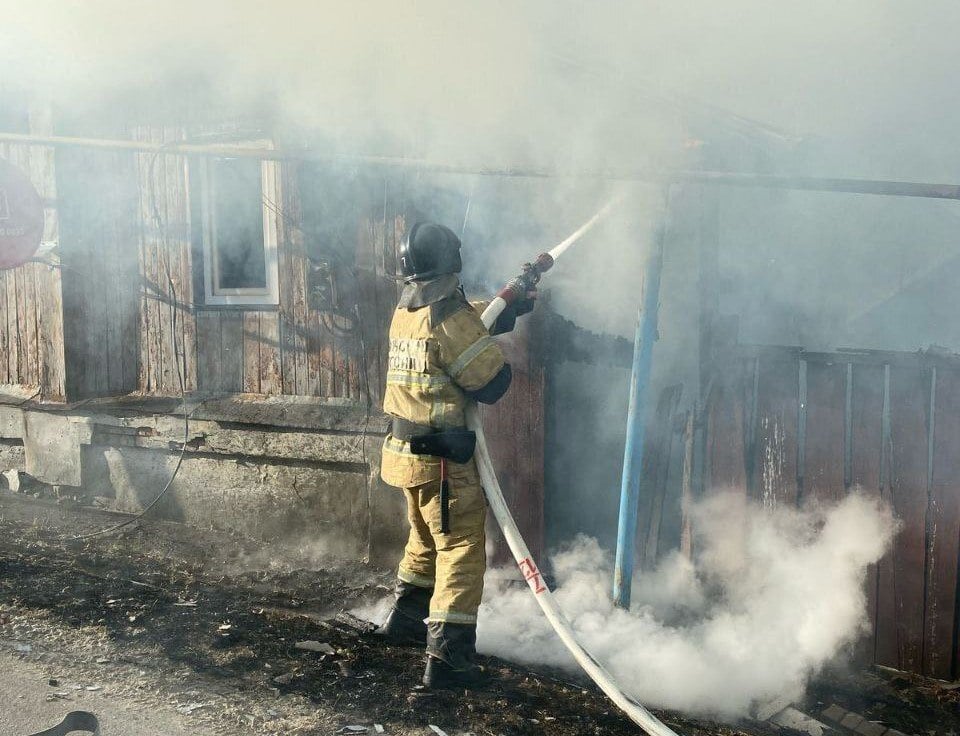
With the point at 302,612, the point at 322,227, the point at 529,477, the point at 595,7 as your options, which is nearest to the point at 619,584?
the point at 529,477

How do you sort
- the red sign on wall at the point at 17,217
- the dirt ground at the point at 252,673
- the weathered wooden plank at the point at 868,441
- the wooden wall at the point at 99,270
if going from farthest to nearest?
the wooden wall at the point at 99,270, the red sign on wall at the point at 17,217, the weathered wooden plank at the point at 868,441, the dirt ground at the point at 252,673

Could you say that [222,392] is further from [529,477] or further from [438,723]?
[438,723]

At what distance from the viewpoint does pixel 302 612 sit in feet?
16.4

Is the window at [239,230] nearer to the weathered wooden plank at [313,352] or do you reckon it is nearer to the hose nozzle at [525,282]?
the weathered wooden plank at [313,352]

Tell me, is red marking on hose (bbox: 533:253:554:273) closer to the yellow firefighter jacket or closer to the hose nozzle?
the hose nozzle

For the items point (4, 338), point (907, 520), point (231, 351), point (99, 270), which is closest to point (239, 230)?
point (231, 351)

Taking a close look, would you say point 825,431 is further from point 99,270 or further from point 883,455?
point 99,270

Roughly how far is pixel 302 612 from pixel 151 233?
370 cm

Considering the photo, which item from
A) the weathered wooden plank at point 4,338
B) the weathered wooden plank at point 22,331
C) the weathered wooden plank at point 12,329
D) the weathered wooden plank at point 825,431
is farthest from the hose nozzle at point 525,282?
the weathered wooden plank at point 4,338

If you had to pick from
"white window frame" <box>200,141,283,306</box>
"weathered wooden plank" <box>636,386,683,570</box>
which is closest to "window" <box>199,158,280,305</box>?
"white window frame" <box>200,141,283,306</box>

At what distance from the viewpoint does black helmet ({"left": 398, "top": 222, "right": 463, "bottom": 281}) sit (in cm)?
398

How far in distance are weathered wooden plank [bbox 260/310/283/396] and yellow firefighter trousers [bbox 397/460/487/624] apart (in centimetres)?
260

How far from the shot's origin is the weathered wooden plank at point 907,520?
421 centimetres

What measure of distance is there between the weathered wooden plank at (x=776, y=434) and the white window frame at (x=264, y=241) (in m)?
3.71
